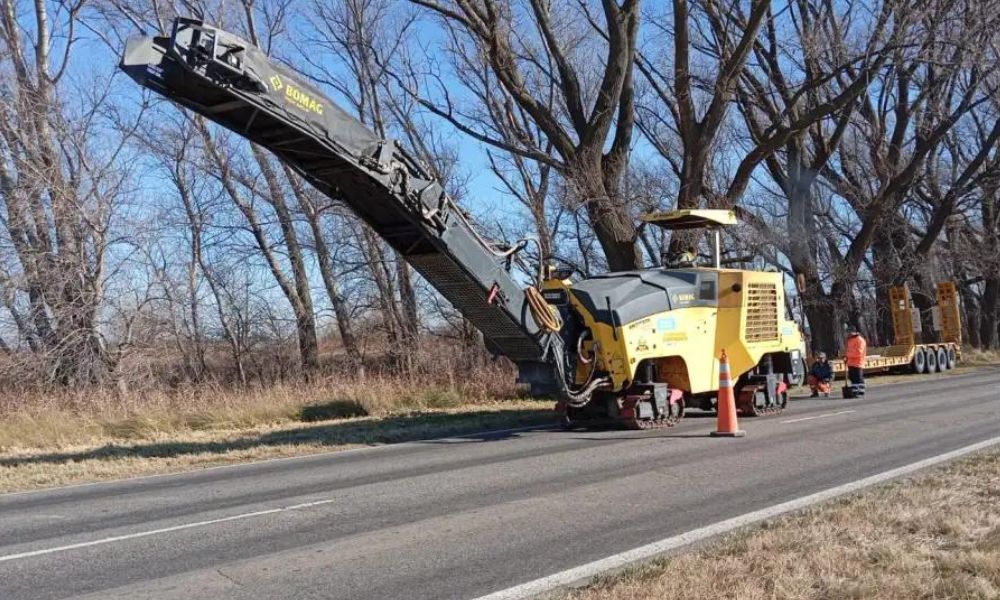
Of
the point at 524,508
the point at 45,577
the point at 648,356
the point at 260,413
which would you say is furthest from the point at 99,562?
the point at 260,413

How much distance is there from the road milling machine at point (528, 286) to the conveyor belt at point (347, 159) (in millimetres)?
17

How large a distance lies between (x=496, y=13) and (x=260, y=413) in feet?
40.9

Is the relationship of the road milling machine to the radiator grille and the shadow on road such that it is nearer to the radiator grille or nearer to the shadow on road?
the radiator grille

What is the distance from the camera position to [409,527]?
296 inches

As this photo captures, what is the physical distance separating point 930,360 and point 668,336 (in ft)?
63.8

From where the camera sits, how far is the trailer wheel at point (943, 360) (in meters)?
30.4

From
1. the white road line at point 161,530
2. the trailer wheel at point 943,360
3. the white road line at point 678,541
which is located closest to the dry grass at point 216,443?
the white road line at point 161,530

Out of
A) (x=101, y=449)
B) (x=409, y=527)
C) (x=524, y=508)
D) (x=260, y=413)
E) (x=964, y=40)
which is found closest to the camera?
(x=409, y=527)

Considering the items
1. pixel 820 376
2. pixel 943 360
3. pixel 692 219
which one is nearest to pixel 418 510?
pixel 692 219

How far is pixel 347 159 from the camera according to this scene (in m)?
10.7

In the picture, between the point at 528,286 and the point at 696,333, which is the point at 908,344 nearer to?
the point at 696,333

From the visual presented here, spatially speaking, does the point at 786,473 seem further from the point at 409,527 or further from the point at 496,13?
the point at 496,13

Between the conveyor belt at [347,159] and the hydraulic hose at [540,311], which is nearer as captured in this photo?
the conveyor belt at [347,159]

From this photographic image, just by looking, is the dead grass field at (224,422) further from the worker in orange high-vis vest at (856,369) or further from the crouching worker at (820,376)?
the worker in orange high-vis vest at (856,369)
